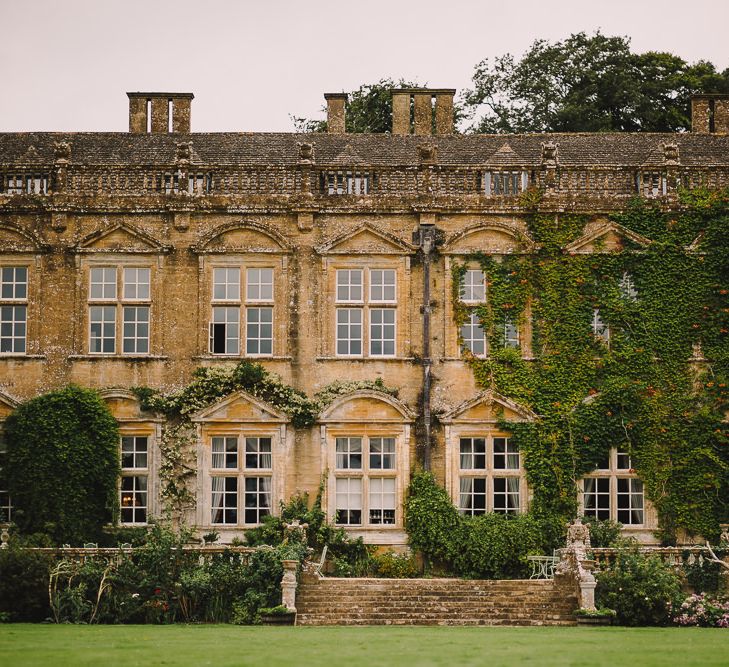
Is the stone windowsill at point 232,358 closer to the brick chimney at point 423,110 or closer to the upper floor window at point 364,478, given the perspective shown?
the upper floor window at point 364,478

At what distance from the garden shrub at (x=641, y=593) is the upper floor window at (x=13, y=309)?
1437cm

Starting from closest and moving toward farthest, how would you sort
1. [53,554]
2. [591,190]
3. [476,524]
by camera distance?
[53,554] < [476,524] < [591,190]

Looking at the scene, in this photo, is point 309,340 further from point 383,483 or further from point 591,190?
point 591,190

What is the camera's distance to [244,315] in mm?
29328

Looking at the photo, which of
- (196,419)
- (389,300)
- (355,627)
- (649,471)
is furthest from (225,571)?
(649,471)

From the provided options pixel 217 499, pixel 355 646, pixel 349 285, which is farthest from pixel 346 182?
pixel 355 646

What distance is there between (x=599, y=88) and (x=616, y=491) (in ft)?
72.8

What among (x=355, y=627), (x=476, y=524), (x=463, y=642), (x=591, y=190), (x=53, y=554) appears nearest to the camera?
(x=463, y=642)

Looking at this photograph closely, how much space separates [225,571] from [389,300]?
7.96m

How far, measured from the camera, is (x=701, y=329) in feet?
94.7

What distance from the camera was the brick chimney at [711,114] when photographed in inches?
1368

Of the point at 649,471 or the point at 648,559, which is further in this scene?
the point at 649,471

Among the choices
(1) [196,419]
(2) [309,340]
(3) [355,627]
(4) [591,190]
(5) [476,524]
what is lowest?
(3) [355,627]

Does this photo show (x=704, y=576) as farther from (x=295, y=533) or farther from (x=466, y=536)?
(x=295, y=533)
